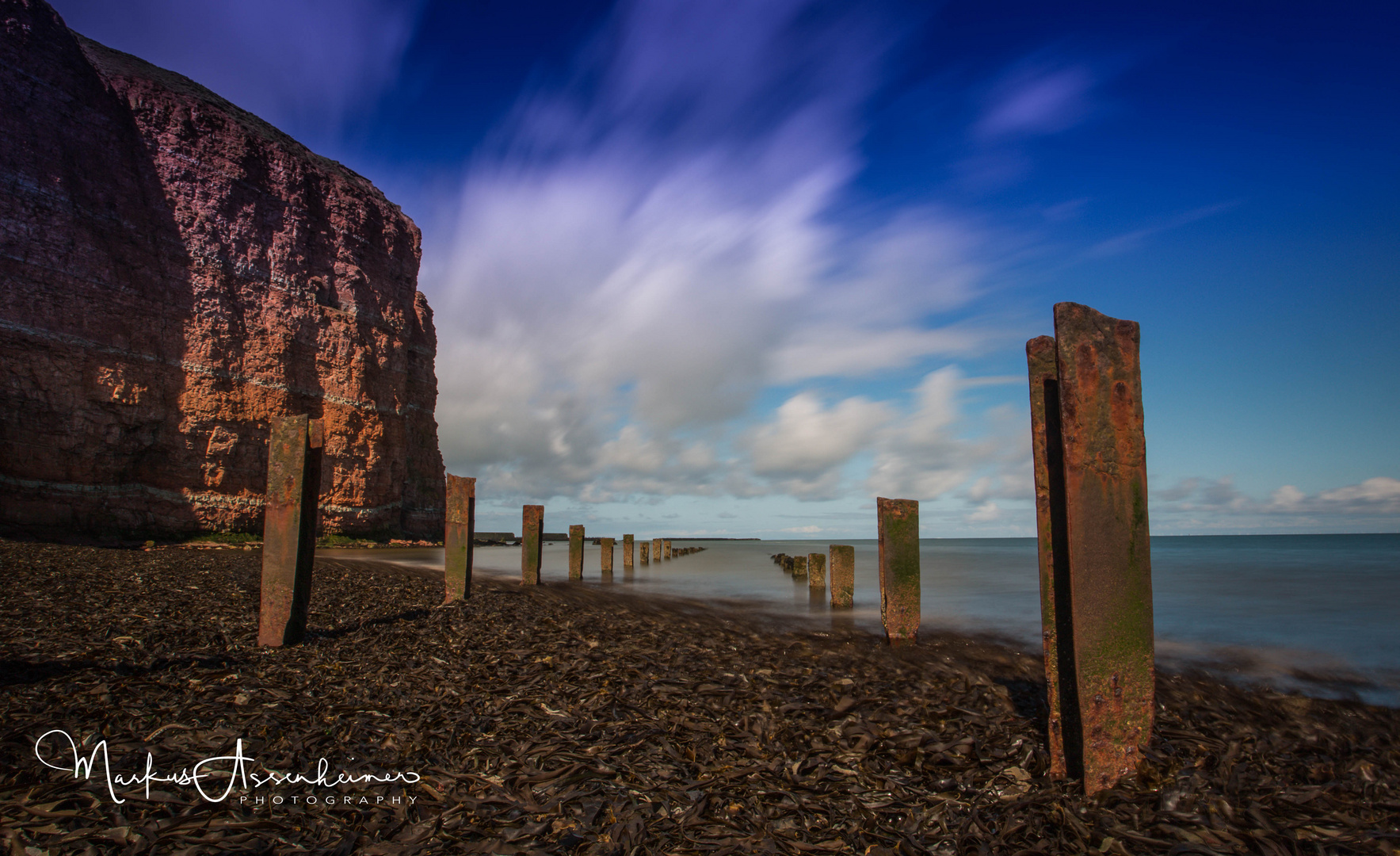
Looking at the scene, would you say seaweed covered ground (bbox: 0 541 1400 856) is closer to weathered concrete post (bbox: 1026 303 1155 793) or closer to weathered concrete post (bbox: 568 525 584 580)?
weathered concrete post (bbox: 1026 303 1155 793)

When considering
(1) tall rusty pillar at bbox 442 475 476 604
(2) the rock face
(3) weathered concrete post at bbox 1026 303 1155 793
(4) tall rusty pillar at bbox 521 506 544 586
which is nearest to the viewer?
(3) weathered concrete post at bbox 1026 303 1155 793

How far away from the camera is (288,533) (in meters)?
7.22

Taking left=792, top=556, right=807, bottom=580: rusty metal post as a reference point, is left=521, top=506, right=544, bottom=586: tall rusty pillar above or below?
above

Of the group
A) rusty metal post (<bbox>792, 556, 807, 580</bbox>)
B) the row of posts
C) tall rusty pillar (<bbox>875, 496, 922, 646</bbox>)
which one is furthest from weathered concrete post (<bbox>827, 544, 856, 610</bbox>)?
the row of posts

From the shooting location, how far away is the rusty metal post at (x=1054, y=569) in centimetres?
417

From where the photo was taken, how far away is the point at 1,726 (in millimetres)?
4184

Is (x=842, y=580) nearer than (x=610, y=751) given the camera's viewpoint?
No

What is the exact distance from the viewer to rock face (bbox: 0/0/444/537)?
21375mm

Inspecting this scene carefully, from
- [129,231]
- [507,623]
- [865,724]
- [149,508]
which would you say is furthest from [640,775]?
[129,231]

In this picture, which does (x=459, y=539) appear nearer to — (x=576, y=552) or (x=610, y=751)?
(x=610, y=751)

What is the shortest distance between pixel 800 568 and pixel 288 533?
19295mm

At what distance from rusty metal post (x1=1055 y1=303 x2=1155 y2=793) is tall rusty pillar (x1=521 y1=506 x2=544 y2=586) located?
13.7 metres

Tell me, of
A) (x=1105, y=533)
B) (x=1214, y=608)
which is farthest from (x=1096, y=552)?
(x=1214, y=608)

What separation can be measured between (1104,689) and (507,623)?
22.6ft
